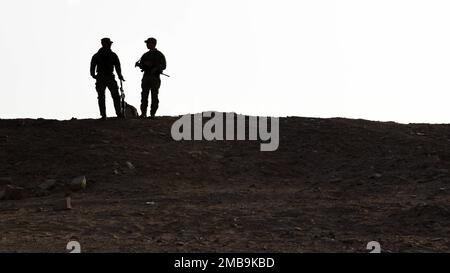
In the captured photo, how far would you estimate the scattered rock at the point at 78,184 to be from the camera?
11297mm

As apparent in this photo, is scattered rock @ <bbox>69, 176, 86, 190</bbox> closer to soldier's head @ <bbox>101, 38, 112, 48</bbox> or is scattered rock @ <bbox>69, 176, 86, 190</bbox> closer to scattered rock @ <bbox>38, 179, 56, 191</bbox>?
scattered rock @ <bbox>38, 179, 56, 191</bbox>

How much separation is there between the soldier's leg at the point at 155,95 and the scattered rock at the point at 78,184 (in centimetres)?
459

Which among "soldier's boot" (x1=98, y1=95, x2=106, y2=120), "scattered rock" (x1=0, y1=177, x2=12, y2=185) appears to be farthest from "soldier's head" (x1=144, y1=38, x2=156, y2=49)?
"scattered rock" (x1=0, y1=177, x2=12, y2=185)

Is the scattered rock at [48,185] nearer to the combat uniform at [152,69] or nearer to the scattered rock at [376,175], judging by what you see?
the combat uniform at [152,69]

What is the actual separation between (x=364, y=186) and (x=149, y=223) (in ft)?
13.2

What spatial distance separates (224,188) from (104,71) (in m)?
5.02

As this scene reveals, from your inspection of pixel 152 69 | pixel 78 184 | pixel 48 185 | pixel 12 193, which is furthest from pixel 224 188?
pixel 152 69

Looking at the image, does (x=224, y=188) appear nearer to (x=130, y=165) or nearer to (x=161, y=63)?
(x=130, y=165)

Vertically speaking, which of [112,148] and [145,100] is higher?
[145,100]

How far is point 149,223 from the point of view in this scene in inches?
340

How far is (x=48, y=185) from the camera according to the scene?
11445 mm
